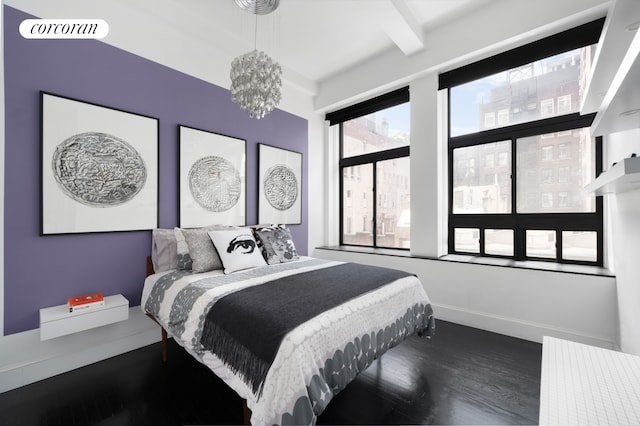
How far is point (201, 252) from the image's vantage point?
8.15 ft

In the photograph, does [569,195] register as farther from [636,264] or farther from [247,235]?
[247,235]

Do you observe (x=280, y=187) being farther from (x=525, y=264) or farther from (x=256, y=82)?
(x=525, y=264)

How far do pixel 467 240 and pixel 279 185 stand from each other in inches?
103

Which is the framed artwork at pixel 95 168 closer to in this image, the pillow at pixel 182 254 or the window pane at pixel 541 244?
the pillow at pixel 182 254

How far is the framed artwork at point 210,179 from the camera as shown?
2.92 m

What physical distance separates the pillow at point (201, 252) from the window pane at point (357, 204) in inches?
103

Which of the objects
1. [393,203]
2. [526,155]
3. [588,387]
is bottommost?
[588,387]

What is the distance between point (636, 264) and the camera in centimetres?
164

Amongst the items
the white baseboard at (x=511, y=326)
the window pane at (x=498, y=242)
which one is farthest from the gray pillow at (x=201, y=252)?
the window pane at (x=498, y=242)

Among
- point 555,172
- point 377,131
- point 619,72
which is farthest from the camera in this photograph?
point 377,131

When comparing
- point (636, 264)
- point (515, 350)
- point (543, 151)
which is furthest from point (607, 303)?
point (543, 151)

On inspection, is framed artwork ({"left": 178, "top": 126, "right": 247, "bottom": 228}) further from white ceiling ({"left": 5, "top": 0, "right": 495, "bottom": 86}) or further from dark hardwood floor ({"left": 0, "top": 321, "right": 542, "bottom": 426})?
dark hardwood floor ({"left": 0, "top": 321, "right": 542, "bottom": 426})

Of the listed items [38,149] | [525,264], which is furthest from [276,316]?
[525,264]

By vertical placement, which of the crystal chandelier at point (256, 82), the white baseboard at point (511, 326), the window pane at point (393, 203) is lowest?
the white baseboard at point (511, 326)
